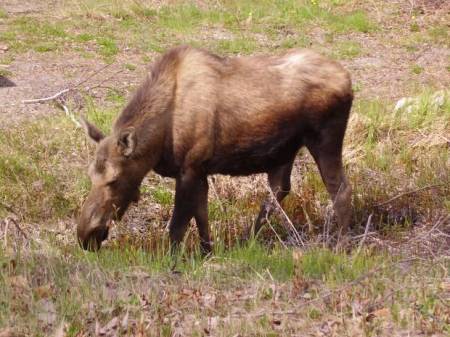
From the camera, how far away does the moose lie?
7.82 metres

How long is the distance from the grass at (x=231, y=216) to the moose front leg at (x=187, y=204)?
15 cm

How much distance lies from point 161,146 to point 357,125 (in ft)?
12.4

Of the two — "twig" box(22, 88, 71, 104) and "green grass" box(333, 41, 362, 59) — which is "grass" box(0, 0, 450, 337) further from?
"twig" box(22, 88, 71, 104)

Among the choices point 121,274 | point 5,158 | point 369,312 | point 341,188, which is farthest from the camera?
Answer: point 5,158

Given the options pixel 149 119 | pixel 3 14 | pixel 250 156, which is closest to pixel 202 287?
pixel 149 119

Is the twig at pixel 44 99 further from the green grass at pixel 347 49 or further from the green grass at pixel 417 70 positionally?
the green grass at pixel 417 70

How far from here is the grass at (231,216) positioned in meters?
5.58

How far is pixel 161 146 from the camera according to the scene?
26.0ft

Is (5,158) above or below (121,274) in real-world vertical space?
below

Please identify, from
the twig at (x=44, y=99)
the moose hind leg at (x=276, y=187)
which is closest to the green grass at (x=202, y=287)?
the moose hind leg at (x=276, y=187)

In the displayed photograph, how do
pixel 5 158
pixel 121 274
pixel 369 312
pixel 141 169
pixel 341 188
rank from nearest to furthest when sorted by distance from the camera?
1. pixel 369 312
2. pixel 121 274
3. pixel 141 169
4. pixel 341 188
5. pixel 5 158

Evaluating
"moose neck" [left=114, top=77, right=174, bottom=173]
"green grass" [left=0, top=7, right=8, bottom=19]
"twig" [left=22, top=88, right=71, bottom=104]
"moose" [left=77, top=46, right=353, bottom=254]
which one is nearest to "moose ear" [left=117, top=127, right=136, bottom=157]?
"moose" [left=77, top=46, right=353, bottom=254]

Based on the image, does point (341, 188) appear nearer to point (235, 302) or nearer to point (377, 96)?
point (235, 302)

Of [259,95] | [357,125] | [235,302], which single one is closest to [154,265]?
[235,302]
